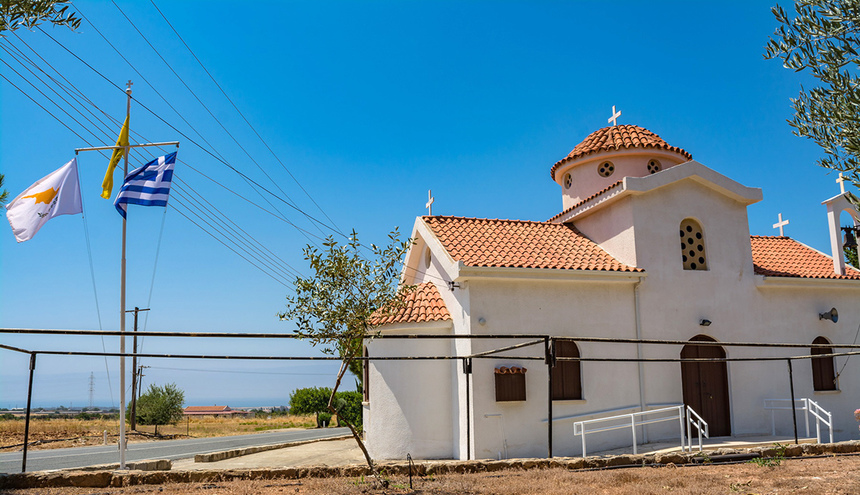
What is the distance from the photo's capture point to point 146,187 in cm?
1421

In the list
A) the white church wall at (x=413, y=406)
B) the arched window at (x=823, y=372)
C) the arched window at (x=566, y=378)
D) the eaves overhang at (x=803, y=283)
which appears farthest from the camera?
the arched window at (x=823, y=372)

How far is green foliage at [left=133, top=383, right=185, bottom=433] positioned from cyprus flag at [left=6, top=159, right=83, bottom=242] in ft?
111

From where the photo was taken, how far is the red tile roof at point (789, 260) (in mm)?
17859

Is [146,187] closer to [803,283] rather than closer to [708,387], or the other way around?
[708,387]

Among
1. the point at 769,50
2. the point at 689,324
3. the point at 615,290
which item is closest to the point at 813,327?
the point at 689,324

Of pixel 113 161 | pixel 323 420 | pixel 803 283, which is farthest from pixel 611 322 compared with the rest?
pixel 323 420

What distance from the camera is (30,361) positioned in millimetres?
8766

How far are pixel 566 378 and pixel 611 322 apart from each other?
1874 millimetres

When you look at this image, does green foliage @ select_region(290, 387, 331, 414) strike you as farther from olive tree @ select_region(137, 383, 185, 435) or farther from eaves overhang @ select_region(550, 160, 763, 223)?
eaves overhang @ select_region(550, 160, 763, 223)

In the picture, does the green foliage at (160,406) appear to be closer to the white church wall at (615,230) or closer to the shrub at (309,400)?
the shrub at (309,400)

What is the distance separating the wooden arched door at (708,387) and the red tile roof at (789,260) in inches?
122

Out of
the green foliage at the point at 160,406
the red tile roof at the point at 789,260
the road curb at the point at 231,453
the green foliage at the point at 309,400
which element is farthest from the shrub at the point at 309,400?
the red tile roof at the point at 789,260

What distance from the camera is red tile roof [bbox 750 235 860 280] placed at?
1786 centimetres

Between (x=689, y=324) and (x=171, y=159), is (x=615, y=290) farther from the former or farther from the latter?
(x=171, y=159)
